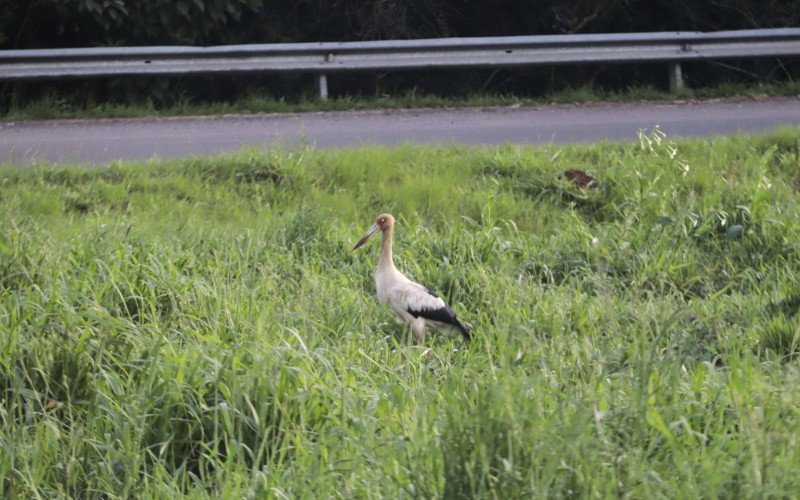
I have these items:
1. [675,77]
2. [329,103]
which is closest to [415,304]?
[329,103]

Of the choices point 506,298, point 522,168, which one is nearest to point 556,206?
point 522,168

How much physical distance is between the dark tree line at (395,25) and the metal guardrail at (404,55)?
1.88ft

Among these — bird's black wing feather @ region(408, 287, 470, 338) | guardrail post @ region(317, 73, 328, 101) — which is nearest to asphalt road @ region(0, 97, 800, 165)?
guardrail post @ region(317, 73, 328, 101)

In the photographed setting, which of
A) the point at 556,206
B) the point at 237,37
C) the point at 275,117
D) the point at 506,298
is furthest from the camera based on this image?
the point at 237,37

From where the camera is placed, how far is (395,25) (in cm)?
1467

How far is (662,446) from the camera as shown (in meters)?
4.46

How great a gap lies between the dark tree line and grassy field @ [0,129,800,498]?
450cm

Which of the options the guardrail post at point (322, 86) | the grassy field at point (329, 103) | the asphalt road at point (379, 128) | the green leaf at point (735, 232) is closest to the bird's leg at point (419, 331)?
the green leaf at point (735, 232)

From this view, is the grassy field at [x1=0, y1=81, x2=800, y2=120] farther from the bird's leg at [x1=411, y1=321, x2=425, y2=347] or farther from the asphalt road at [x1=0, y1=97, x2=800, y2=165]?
the bird's leg at [x1=411, y1=321, x2=425, y2=347]

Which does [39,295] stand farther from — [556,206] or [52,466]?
[556,206]

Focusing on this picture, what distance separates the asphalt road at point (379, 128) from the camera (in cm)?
1049

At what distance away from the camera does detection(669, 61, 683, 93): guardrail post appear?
42.7 feet

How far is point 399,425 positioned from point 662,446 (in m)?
1.12

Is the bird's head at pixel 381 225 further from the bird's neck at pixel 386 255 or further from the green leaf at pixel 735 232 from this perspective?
the green leaf at pixel 735 232
